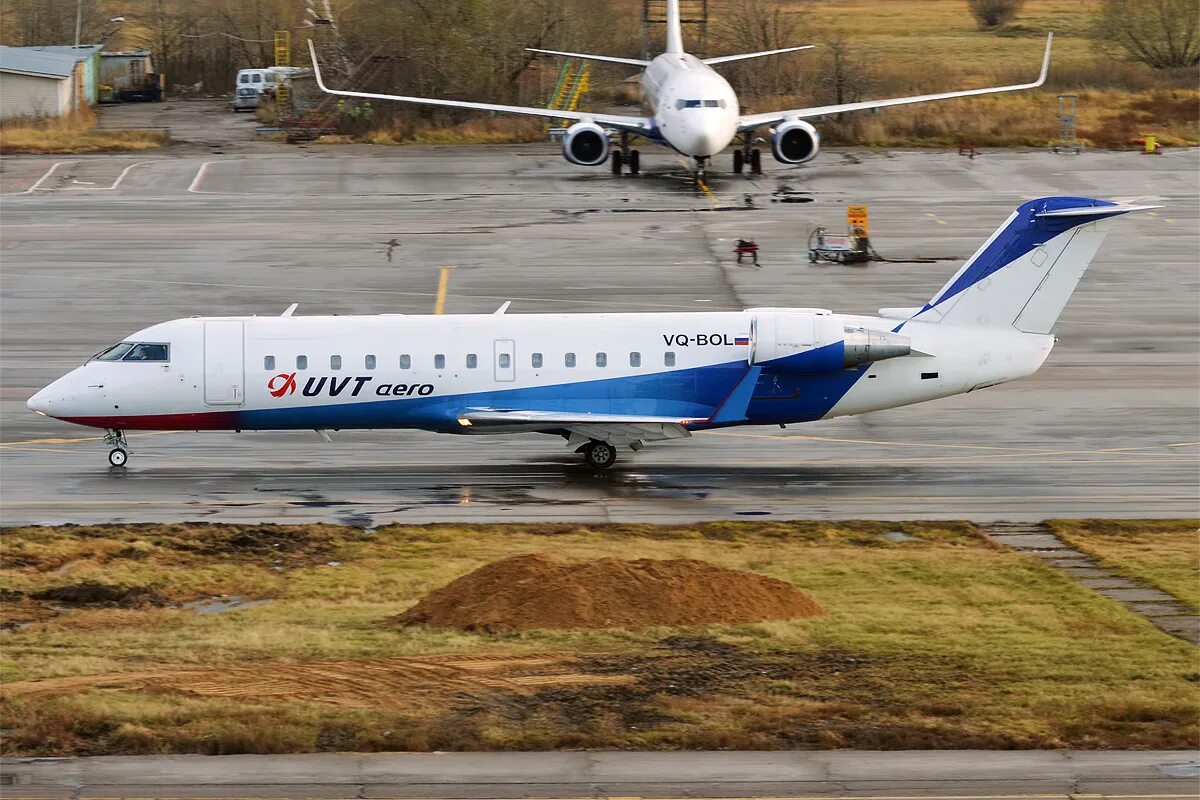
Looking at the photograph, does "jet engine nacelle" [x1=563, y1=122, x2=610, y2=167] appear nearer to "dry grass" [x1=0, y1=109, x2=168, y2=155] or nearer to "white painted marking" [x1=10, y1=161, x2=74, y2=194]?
"white painted marking" [x1=10, y1=161, x2=74, y2=194]

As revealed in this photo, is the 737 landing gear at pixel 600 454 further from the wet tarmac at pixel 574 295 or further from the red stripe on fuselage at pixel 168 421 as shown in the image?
the red stripe on fuselage at pixel 168 421

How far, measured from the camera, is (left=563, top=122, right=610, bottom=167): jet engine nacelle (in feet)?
241

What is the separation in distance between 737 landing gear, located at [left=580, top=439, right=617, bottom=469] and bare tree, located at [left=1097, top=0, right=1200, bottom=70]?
283 feet

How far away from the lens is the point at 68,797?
60.4ft

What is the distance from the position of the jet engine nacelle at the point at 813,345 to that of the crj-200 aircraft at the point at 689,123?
35.4 m

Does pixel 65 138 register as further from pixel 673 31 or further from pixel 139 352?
pixel 139 352

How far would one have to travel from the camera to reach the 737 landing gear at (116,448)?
35.8 m

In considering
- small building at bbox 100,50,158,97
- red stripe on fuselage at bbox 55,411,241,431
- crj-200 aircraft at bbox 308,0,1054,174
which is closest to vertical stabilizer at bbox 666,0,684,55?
crj-200 aircraft at bbox 308,0,1054,174

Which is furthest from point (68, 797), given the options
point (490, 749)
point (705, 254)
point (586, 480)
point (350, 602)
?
point (705, 254)

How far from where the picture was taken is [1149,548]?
97.2 feet

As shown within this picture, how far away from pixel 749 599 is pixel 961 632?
3.20 meters

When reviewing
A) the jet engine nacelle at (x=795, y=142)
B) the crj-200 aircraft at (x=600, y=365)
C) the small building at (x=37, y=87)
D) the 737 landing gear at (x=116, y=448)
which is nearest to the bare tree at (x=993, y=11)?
the jet engine nacelle at (x=795, y=142)

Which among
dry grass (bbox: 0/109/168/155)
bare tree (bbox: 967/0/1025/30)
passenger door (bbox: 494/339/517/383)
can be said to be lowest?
passenger door (bbox: 494/339/517/383)

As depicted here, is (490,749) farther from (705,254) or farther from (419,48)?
(419,48)
